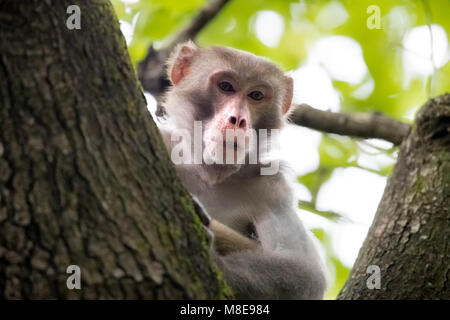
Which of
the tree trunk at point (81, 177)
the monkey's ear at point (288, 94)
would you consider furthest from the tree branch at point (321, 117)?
the tree trunk at point (81, 177)

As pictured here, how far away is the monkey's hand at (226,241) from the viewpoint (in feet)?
13.8

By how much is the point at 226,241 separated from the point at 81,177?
1752mm

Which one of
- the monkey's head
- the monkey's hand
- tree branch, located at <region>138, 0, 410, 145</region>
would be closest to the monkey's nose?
the monkey's head

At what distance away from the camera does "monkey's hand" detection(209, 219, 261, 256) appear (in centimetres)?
421

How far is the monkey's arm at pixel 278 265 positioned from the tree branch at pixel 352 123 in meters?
1.73

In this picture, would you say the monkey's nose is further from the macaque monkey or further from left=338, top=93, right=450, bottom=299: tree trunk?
left=338, top=93, right=450, bottom=299: tree trunk

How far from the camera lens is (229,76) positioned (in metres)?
5.34

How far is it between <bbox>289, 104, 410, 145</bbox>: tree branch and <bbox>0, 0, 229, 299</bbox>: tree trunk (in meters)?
3.45

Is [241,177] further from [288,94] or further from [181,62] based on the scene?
[181,62]

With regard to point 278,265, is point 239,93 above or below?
above

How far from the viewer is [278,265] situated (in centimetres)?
423

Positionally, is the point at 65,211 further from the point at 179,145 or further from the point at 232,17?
the point at 232,17

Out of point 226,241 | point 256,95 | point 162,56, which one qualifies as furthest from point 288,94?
point 226,241
